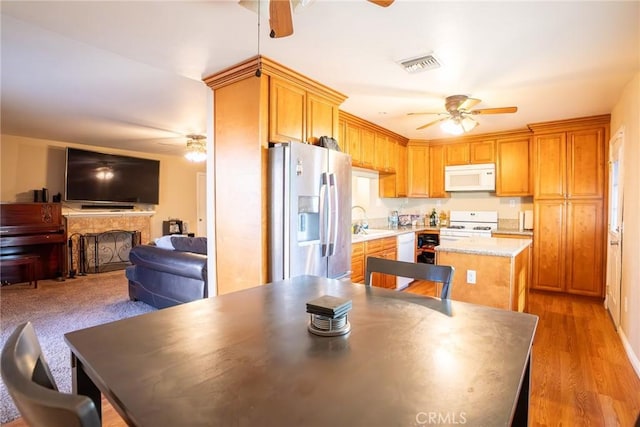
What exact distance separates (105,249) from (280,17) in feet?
21.8

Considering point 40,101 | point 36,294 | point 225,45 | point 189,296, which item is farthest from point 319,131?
point 36,294

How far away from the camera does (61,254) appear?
577cm

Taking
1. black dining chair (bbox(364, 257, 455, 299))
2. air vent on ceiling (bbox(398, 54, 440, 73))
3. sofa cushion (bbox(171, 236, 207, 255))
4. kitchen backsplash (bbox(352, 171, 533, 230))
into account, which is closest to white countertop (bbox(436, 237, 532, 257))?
black dining chair (bbox(364, 257, 455, 299))

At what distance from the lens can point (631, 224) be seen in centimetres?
279

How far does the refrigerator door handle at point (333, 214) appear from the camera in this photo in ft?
9.77

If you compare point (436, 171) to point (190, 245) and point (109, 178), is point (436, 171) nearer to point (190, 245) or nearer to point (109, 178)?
point (190, 245)

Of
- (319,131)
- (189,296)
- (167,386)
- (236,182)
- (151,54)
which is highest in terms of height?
(151,54)

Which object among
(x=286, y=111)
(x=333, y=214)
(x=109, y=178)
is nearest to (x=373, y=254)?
(x=333, y=214)

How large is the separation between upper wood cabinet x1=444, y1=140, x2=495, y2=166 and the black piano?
660 centimetres

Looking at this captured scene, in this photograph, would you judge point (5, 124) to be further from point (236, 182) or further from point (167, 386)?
point (167, 386)

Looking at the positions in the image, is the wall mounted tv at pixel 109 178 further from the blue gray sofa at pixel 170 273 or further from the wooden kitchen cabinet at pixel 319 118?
the wooden kitchen cabinet at pixel 319 118

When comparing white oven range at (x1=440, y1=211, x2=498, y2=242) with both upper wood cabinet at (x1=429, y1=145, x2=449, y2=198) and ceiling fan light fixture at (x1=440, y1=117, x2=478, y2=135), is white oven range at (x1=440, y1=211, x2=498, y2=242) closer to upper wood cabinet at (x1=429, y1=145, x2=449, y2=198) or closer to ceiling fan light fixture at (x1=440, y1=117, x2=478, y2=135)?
upper wood cabinet at (x1=429, y1=145, x2=449, y2=198)

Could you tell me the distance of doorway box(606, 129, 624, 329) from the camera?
3.22 m

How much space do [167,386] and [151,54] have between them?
2.46 meters
